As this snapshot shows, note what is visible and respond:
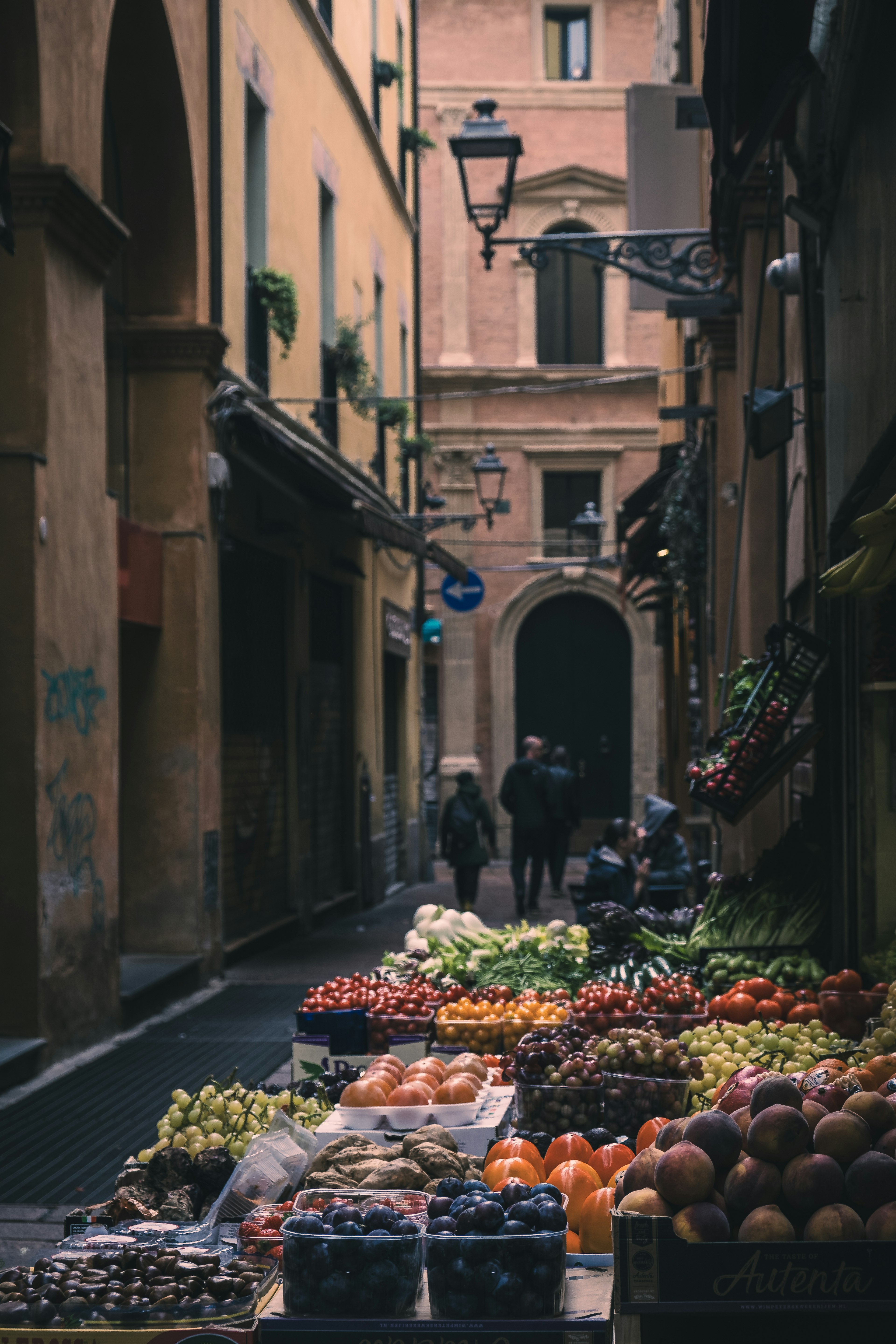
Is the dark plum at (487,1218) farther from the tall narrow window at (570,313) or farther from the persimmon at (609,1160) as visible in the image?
Answer: the tall narrow window at (570,313)

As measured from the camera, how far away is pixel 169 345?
11844mm

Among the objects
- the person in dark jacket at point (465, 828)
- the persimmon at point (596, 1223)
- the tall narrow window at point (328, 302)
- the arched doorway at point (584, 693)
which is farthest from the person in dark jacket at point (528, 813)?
the persimmon at point (596, 1223)

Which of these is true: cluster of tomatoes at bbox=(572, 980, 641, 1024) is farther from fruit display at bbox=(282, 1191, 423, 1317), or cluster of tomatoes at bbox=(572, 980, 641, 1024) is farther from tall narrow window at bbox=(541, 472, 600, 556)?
tall narrow window at bbox=(541, 472, 600, 556)

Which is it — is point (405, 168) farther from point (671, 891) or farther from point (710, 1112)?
point (710, 1112)

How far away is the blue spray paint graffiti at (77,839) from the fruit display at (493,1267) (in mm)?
6152

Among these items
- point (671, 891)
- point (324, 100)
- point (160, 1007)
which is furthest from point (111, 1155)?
point (324, 100)

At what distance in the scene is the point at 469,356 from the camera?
2883 cm

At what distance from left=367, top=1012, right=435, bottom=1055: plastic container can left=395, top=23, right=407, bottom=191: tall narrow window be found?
20.1 meters

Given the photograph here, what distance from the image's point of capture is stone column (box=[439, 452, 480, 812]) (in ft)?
91.7

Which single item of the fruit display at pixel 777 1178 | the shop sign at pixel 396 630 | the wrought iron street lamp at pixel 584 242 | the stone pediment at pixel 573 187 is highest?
the stone pediment at pixel 573 187

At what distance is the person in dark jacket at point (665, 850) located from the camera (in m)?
11.6

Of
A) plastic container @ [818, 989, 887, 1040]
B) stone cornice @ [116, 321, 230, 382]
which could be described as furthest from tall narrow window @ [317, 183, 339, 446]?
plastic container @ [818, 989, 887, 1040]

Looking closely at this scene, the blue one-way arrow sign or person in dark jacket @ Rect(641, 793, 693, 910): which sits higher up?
the blue one-way arrow sign

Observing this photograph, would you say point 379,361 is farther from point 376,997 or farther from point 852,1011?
point 852,1011
